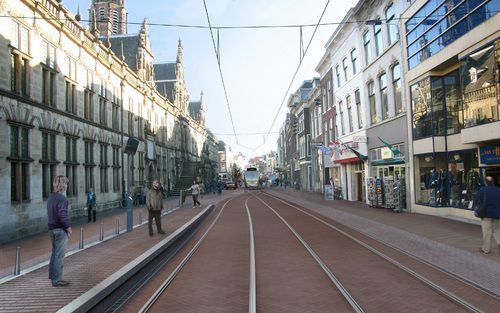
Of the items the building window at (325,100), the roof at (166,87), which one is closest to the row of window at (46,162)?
the building window at (325,100)

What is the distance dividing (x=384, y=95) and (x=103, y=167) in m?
17.6

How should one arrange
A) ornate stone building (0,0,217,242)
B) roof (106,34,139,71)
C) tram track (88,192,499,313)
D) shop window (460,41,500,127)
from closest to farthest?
tram track (88,192,499,313) → shop window (460,41,500,127) → ornate stone building (0,0,217,242) → roof (106,34,139,71)

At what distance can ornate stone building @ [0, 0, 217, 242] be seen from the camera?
602 inches

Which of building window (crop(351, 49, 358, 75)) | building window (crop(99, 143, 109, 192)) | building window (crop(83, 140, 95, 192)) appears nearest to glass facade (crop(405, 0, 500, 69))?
building window (crop(351, 49, 358, 75))

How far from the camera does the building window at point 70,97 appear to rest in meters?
21.2

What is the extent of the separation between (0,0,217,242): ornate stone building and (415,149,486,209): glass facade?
41.1 feet

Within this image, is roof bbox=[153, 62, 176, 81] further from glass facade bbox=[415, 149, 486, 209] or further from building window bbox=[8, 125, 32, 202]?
glass facade bbox=[415, 149, 486, 209]

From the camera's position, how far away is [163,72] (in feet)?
201

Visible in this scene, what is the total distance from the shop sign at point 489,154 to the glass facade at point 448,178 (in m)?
0.43

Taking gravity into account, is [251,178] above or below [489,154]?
below

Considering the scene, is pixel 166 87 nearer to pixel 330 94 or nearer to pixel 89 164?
pixel 330 94

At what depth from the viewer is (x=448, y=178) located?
16.7 m

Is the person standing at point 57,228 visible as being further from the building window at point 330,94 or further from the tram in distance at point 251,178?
the tram in distance at point 251,178

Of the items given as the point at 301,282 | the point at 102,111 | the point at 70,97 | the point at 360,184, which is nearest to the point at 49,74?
the point at 70,97
